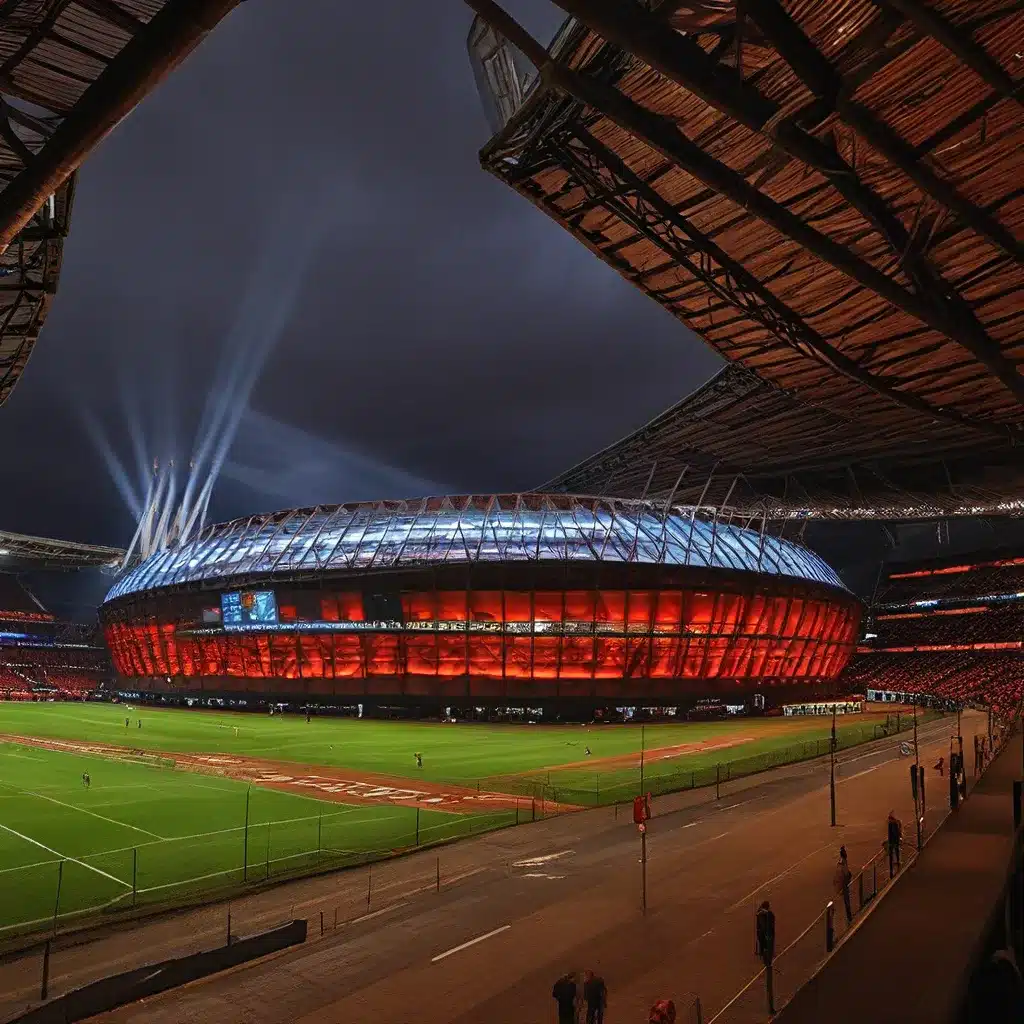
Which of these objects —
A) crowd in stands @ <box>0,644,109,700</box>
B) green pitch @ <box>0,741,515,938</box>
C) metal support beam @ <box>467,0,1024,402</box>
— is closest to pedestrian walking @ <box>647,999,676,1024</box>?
metal support beam @ <box>467,0,1024,402</box>

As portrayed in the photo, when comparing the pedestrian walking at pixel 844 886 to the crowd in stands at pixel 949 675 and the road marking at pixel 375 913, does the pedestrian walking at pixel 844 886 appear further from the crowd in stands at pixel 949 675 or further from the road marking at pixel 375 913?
the crowd in stands at pixel 949 675

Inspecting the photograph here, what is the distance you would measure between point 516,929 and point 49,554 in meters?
139

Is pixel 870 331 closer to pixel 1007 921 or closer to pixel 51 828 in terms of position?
pixel 1007 921

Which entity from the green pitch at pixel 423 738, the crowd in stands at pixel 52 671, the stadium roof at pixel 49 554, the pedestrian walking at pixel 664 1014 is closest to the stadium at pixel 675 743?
the green pitch at pixel 423 738

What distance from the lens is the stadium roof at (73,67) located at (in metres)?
5.57

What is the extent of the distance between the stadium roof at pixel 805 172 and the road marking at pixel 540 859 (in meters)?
14.9

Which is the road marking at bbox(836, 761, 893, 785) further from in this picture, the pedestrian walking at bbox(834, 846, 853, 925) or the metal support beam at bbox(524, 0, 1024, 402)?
the metal support beam at bbox(524, 0, 1024, 402)

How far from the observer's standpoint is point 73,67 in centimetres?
750

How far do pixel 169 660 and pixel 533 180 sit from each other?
102927 millimetres

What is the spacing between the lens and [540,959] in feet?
50.6

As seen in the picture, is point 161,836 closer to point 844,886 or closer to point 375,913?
point 375,913

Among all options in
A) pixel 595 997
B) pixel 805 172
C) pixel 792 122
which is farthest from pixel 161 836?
pixel 792 122

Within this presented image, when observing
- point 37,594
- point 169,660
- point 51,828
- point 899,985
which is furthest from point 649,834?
point 37,594

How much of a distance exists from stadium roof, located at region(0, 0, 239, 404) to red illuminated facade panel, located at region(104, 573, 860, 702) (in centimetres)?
7597
